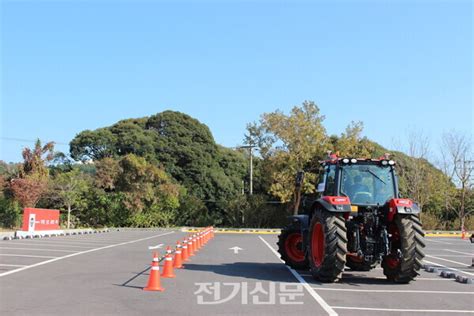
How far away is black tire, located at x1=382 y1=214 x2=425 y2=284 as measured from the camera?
11.1 metres

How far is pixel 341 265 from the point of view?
10.8 metres

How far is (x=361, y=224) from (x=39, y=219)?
23.2m

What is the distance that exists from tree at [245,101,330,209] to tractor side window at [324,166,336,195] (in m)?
32.5

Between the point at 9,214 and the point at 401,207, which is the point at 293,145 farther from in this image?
the point at 401,207

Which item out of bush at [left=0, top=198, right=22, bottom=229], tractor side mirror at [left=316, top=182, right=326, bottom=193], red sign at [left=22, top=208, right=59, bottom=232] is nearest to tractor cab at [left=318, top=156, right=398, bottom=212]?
tractor side mirror at [left=316, top=182, right=326, bottom=193]

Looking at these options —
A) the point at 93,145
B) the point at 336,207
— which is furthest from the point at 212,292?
the point at 93,145

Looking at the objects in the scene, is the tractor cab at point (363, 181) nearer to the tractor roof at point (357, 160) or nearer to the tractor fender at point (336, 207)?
the tractor roof at point (357, 160)

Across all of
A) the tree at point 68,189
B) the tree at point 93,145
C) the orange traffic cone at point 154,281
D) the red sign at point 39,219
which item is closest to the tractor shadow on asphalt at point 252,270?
the orange traffic cone at point 154,281

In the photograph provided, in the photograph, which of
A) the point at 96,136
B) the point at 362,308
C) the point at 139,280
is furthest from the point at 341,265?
the point at 96,136

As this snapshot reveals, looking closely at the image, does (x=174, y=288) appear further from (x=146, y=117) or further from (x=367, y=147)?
(x=146, y=117)

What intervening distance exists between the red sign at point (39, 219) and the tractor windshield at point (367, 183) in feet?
69.4

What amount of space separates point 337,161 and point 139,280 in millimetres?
5178

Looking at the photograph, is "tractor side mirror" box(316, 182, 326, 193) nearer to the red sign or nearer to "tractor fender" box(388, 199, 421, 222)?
"tractor fender" box(388, 199, 421, 222)

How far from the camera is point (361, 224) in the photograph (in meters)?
11.6
